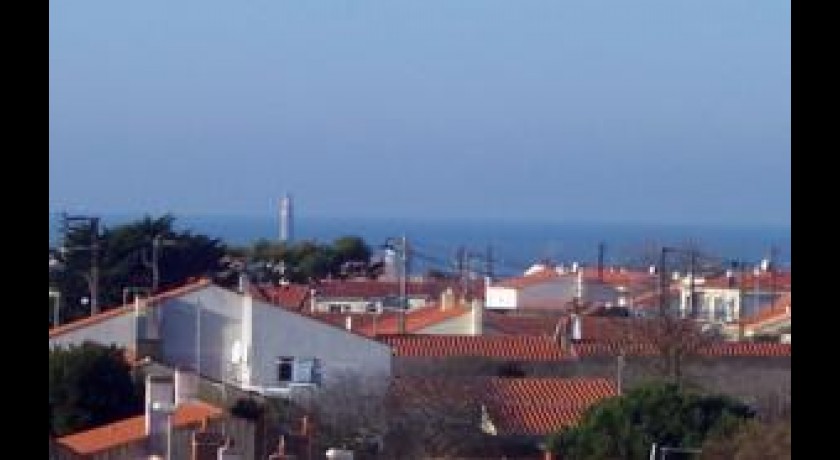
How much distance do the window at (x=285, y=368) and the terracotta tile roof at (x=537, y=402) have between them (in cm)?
251

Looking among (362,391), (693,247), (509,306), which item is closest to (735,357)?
(362,391)

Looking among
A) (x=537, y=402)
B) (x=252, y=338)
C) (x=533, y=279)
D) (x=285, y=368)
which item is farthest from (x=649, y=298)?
(x=537, y=402)

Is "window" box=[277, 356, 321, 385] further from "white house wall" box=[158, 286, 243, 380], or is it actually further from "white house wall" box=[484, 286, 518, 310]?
"white house wall" box=[484, 286, 518, 310]

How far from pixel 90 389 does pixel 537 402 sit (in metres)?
4.78

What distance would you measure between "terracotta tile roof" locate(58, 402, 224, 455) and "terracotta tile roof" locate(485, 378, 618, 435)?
145 inches

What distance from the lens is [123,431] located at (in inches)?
709

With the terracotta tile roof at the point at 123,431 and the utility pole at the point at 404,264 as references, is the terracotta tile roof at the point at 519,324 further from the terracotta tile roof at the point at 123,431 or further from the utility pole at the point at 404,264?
the terracotta tile roof at the point at 123,431

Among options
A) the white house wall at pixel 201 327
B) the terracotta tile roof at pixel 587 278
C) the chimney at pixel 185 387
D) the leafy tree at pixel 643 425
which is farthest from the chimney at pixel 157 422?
the terracotta tile roof at pixel 587 278

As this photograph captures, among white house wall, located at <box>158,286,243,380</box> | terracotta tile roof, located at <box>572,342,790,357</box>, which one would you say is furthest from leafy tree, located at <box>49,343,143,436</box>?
terracotta tile roof, located at <box>572,342,790,357</box>

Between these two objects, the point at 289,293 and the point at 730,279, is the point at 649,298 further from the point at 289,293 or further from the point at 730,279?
the point at 289,293

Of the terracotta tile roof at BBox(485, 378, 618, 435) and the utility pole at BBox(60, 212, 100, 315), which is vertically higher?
the utility pole at BBox(60, 212, 100, 315)

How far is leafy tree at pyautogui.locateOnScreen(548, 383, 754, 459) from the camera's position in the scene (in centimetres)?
1861

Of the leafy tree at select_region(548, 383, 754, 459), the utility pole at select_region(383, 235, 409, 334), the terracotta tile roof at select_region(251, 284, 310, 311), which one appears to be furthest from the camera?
the terracotta tile roof at select_region(251, 284, 310, 311)
